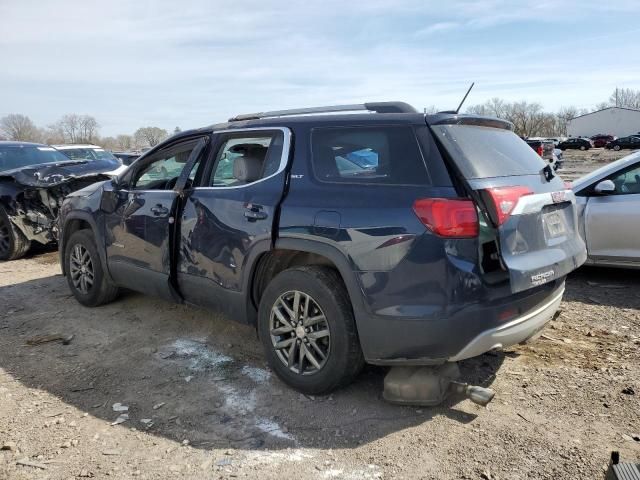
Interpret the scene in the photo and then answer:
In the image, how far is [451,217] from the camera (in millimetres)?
2838

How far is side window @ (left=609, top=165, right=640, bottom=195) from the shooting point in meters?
5.72

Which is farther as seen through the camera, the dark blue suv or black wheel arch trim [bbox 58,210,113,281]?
black wheel arch trim [bbox 58,210,113,281]

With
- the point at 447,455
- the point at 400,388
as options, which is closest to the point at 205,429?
the point at 400,388

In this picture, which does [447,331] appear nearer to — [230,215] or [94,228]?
[230,215]

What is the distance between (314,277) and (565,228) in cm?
174

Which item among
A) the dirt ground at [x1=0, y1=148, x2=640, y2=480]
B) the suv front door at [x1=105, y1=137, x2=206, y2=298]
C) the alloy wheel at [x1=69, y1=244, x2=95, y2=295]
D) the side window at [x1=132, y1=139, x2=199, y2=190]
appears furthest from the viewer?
the alloy wheel at [x1=69, y1=244, x2=95, y2=295]

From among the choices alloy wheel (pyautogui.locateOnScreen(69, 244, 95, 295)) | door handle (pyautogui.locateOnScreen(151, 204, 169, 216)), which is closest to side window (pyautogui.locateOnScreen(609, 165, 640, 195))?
door handle (pyautogui.locateOnScreen(151, 204, 169, 216))

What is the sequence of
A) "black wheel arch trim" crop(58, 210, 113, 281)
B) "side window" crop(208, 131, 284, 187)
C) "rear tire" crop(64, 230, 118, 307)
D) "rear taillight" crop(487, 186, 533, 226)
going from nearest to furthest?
"rear taillight" crop(487, 186, 533, 226) < "side window" crop(208, 131, 284, 187) < "black wheel arch trim" crop(58, 210, 113, 281) < "rear tire" crop(64, 230, 118, 307)

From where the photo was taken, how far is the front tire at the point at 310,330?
127 inches

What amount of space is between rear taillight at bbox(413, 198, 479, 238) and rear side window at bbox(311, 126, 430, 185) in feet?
0.60

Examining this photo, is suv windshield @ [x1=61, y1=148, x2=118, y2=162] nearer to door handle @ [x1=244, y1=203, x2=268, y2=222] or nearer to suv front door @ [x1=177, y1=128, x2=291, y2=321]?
suv front door @ [x1=177, y1=128, x2=291, y2=321]

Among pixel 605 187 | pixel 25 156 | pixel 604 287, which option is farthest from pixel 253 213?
→ pixel 25 156

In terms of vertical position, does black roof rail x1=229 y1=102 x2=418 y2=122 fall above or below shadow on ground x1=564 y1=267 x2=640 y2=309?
above

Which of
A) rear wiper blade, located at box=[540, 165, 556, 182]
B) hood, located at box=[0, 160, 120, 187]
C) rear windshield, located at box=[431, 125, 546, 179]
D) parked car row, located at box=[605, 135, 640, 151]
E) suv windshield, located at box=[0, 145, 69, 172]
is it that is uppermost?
suv windshield, located at box=[0, 145, 69, 172]
